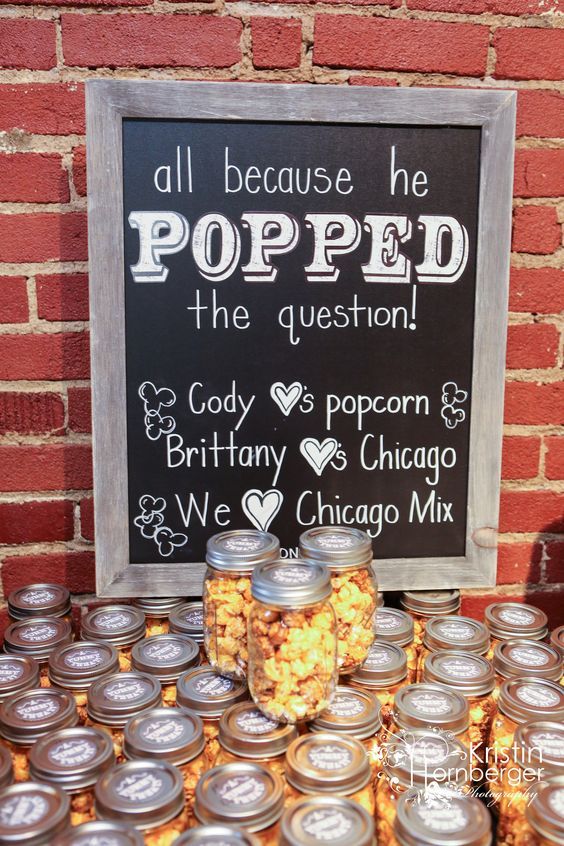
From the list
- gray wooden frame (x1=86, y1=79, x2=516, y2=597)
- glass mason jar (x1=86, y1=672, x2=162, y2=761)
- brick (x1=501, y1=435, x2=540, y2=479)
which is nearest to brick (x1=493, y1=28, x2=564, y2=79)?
gray wooden frame (x1=86, y1=79, x2=516, y2=597)

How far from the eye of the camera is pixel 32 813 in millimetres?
785

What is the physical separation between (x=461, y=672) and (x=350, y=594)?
21 centimetres

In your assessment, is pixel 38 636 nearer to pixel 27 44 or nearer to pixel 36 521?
pixel 36 521

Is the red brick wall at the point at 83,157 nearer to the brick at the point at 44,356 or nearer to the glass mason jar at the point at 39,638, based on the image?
the brick at the point at 44,356

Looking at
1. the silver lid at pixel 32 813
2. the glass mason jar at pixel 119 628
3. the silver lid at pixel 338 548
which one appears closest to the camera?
the silver lid at pixel 32 813

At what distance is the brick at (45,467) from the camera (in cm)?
140

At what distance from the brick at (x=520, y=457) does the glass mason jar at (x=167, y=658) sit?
0.74 metres

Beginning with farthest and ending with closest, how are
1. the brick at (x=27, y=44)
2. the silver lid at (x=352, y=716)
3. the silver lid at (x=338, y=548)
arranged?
the brick at (x=27, y=44), the silver lid at (x=338, y=548), the silver lid at (x=352, y=716)

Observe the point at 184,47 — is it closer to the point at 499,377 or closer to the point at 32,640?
the point at 499,377

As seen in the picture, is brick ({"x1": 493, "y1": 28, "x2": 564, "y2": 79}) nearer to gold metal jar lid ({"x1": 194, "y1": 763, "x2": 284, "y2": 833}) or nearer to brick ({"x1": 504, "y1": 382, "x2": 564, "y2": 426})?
brick ({"x1": 504, "y1": 382, "x2": 564, "y2": 426})

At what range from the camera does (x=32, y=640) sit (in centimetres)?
116

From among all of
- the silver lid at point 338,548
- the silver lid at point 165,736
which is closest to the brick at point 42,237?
the silver lid at point 338,548

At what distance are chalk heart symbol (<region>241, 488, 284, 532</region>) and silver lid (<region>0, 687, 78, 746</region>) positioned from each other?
459mm

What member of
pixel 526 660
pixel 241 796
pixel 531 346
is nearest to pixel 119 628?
pixel 241 796
